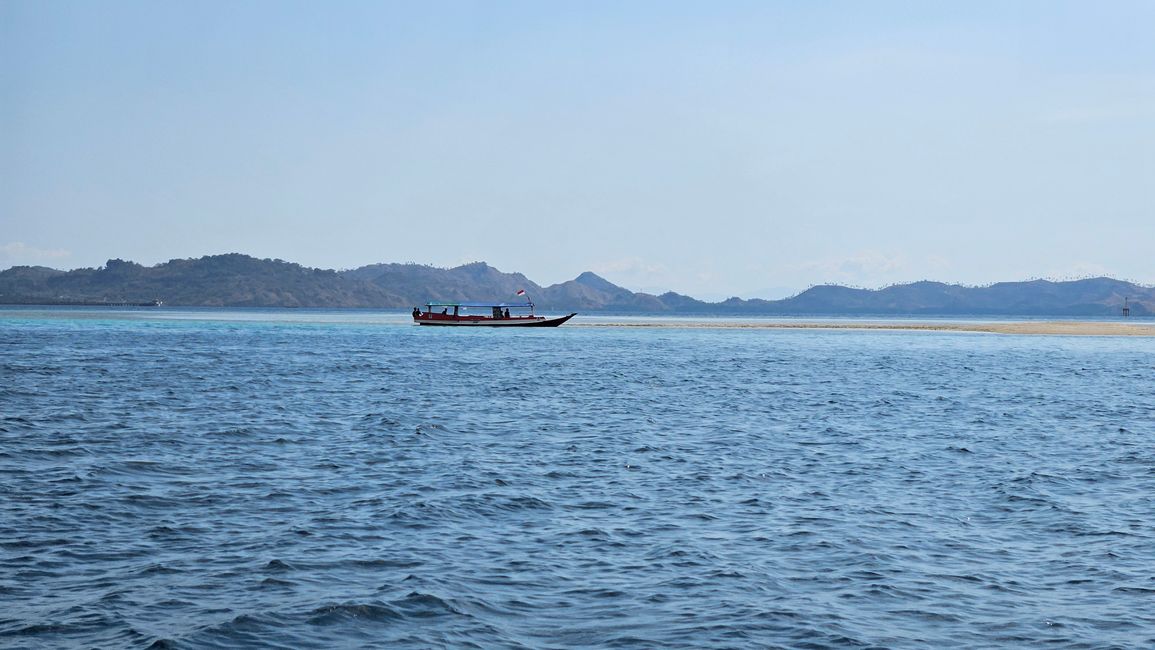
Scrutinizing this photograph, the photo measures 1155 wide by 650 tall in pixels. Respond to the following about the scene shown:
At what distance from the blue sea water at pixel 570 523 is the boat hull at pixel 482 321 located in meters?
107

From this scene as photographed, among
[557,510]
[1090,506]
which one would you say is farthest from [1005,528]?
[557,510]

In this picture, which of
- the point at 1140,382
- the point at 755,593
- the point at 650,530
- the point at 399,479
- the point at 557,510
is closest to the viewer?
the point at 755,593

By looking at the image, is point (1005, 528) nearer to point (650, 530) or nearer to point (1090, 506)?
point (1090, 506)

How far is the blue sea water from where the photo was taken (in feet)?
43.7

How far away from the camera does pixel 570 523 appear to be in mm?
19375

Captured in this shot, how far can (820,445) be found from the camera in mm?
31094

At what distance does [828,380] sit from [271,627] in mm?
51998

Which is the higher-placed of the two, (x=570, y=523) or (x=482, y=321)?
(x=482, y=321)

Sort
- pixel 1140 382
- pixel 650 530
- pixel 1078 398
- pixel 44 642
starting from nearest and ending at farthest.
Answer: pixel 44 642 < pixel 650 530 < pixel 1078 398 < pixel 1140 382

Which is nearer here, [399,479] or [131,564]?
[131,564]

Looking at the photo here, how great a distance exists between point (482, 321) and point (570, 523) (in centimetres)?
13429

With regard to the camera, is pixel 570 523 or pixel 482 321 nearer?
pixel 570 523

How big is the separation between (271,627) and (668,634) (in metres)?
4.97

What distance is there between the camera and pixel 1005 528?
1930cm
